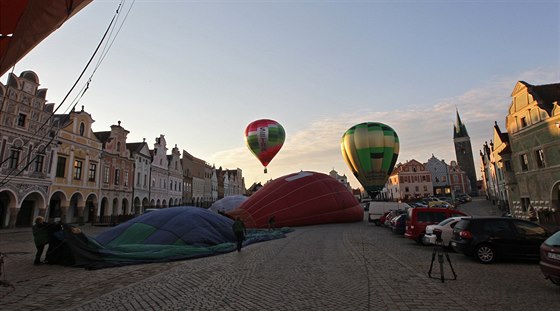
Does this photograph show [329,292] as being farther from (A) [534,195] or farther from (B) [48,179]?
(B) [48,179]

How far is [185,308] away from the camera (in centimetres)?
598

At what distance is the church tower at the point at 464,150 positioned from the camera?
108m

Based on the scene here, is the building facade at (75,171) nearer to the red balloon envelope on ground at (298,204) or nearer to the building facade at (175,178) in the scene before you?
the red balloon envelope on ground at (298,204)

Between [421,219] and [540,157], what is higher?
→ [540,157]

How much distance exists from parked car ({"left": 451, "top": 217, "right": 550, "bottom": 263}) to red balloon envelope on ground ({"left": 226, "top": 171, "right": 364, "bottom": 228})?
17.5 m

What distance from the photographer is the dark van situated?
47.8ft

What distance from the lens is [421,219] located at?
585 inches

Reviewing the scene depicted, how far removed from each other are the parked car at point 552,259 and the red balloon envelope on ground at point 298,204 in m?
20.6

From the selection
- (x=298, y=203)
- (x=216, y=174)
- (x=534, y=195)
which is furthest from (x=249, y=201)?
(x=216, y=174)

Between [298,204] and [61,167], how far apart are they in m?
24.3

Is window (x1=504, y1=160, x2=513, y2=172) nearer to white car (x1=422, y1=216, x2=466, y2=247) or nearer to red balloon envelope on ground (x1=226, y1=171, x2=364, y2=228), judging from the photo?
red balloon envelope on ground (x1=226, y1=171, x2=364, y2=228)

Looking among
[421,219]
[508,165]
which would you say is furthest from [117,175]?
[508,165]

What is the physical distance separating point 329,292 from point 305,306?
111cm

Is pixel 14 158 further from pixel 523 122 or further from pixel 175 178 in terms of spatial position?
pixel 523 122
